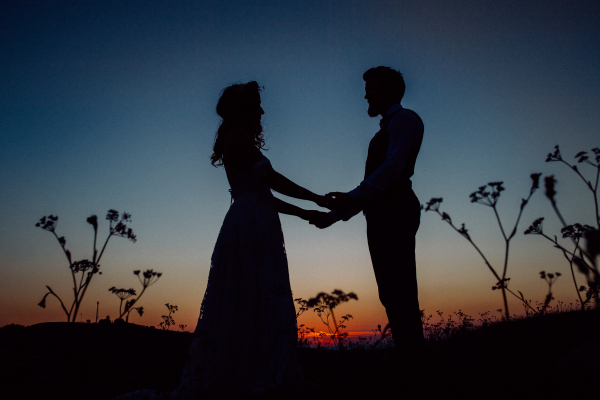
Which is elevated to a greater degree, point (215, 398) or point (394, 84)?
point (394, 84)

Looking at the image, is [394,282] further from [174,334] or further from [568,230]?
[174,334]

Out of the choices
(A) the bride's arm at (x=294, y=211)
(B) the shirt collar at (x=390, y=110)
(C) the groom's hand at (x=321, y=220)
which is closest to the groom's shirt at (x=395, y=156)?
(B) the shirt collar at (x=390, y=110)

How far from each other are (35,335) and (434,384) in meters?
6.96

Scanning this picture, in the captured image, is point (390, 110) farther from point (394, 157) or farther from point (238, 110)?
point (238, 110)

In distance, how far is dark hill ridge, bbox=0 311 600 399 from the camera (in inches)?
102

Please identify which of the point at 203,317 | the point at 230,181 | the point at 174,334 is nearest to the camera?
the point at 203,317

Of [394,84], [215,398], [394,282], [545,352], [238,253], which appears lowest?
[215,398]

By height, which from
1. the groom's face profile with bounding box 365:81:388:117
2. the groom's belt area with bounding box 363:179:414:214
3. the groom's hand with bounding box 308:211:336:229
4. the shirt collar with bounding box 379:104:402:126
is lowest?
the groom's belt area with bounding box 363:179:414:214

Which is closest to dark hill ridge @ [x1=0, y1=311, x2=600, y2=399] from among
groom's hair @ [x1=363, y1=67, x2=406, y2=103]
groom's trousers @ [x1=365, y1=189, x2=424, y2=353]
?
groom's trousers @ [x1=365, y1=189, x2=424, y2=353]

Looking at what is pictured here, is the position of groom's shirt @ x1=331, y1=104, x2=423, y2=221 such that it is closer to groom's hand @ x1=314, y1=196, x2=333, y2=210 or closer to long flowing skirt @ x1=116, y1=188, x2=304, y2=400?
groom's hand @ x1=314, y1=196, x2=333, y2=210

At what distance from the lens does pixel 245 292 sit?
333 cm

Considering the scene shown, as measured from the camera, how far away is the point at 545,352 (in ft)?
Answer: 11.3

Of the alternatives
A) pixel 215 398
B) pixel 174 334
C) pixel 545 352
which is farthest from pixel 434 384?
pixel 174 334

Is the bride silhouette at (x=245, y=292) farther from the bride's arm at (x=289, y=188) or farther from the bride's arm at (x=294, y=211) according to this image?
the bride's arm at (x=294, y=211)
